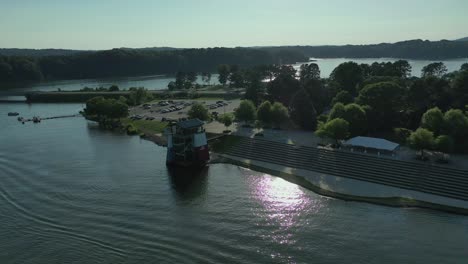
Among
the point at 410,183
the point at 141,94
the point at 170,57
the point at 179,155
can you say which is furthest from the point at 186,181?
the point at 170,57

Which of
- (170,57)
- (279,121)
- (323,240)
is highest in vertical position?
(170,57)

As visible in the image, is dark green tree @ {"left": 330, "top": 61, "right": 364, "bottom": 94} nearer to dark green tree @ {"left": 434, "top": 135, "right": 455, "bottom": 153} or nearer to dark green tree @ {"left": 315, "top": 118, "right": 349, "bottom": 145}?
dark green tree @ {"left": 315, "top": 118, "right": 349, "bottom": 145}

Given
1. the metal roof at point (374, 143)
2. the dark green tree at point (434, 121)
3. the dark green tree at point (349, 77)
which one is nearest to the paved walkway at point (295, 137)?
the metal roof at point (374, 143)

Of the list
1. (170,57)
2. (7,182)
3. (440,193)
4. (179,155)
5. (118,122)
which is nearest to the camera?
(440,193)

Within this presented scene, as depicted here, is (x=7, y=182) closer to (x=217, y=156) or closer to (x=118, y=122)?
(x=217, y=156)

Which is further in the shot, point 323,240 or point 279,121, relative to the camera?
point 279,121

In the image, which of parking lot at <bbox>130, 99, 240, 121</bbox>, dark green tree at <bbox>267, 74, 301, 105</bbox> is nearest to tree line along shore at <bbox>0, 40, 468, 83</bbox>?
parking lot at <bbox>130, 99, 240, 121</bbox>

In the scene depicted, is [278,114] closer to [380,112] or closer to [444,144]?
[380,112]
